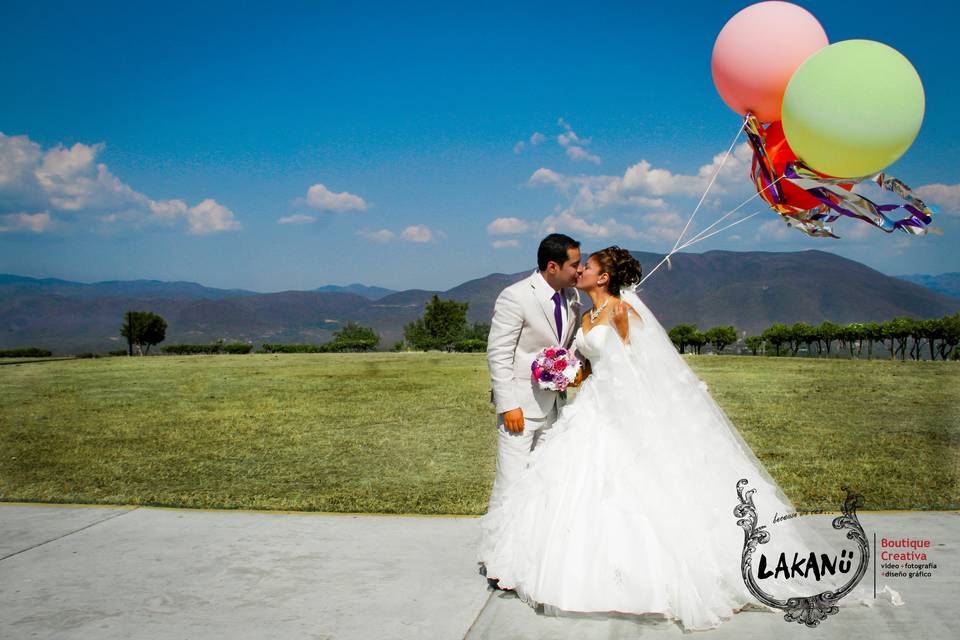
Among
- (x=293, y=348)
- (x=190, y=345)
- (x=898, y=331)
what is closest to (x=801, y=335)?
(x=898, y=331)

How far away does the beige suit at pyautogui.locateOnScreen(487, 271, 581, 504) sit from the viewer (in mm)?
4855

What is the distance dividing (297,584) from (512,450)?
1680 millimetres

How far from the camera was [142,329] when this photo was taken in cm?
5866

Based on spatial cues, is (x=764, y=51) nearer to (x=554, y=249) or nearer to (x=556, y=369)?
(x=554, y=249)

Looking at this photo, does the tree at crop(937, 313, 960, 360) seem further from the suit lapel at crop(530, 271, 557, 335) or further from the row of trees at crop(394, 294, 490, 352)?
the row of trees at crop(394, 294, 490, 352)

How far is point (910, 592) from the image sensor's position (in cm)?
434

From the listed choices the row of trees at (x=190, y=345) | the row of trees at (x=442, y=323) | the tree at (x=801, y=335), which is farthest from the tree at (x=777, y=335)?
the row of trees at (x=442, y=323)

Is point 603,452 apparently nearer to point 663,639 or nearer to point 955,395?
point 663,639

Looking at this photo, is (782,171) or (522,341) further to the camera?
(782,171)

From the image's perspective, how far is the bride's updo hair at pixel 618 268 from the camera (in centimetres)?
479

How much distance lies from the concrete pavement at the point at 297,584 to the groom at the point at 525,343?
91 cm

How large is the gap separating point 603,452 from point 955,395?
15.0m

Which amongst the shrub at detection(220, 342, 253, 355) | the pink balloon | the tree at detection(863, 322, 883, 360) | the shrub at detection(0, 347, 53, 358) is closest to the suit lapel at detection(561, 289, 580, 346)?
the pink balloon

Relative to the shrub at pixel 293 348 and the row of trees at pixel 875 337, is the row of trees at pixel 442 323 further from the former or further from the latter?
the row of trees at pixel 875 337
